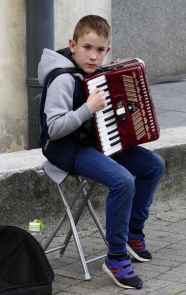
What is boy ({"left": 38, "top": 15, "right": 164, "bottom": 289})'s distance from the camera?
16.4ft

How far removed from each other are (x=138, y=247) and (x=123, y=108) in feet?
3.00

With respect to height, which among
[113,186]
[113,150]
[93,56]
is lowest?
[113,186]

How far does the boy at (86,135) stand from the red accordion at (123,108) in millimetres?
71

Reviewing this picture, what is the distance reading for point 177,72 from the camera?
12.0 m

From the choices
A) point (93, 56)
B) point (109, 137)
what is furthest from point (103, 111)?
point (93, 56)

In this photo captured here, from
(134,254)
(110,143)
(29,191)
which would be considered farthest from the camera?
(29,191)

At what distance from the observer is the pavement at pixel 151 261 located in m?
Answer: 5.10

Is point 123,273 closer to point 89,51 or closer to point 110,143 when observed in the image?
point 110,143

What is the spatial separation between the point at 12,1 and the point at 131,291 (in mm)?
4117

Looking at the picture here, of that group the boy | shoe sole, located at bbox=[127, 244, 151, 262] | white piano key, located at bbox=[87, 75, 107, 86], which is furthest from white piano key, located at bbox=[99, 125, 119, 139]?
shoe sole, located at bbox=[127, 244, 151, 262]

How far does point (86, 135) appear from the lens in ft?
17.0

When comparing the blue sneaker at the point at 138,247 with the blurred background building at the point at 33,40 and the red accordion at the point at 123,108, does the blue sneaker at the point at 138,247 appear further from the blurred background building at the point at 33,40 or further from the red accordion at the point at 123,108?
the blurred background building at the point at 33,40

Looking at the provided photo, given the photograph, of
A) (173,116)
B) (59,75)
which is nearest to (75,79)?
(59,75)

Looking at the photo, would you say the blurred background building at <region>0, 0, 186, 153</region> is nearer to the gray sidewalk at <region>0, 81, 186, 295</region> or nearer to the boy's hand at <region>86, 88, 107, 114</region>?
the gray sidewalk at <region>0, 81, 186, 295</region>
